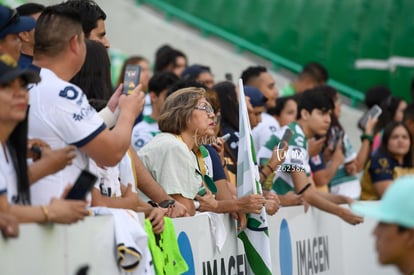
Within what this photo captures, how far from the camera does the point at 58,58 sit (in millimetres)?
6316

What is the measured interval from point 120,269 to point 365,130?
23.7 feet

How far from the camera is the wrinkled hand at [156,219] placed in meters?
6.71

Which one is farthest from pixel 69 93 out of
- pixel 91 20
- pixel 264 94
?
pixel 264 94

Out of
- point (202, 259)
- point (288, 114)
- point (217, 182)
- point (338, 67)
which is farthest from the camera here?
point (338, 67)

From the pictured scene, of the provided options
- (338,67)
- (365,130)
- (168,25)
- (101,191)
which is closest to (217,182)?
(101,191)

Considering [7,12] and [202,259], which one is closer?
A: [7,12]

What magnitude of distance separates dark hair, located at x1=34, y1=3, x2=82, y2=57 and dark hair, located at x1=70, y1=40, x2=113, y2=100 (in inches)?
38.1

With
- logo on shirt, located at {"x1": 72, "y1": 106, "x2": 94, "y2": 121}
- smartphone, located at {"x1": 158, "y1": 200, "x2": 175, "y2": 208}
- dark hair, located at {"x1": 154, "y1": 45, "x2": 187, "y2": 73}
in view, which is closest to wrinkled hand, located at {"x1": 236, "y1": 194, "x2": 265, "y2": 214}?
smartphone, located at {"x1": 158, "y1": 200, "x2": 175, "y2": 208}

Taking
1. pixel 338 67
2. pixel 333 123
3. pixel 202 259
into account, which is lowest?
pixel 202 259

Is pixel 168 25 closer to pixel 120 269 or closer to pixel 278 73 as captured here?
pixel 278 73

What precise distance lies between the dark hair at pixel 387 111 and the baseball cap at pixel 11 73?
920cm

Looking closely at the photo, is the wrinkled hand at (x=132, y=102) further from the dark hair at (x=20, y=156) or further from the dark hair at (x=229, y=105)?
the dark hair at (x=229, y=105)

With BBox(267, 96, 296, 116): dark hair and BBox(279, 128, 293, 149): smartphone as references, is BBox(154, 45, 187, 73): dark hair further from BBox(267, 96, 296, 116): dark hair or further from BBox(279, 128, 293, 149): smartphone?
BBox(279, 128, 293, 149): smartphone

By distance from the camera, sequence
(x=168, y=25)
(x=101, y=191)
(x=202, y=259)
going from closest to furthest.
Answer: (x=101, y=191), (x=202, y=259), (x=168, y=25)
